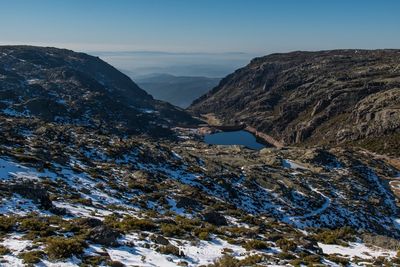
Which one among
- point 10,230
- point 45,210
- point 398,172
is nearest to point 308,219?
point 45,210

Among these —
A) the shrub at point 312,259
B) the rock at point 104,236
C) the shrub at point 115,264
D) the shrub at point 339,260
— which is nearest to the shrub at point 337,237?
the shrub at point 339,260

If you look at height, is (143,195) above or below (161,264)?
below

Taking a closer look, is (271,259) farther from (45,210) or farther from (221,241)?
(45,210)

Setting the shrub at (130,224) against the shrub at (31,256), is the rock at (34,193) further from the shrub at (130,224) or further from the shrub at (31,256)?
the shrub at (31,256)

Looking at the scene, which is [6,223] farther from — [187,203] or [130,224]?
[187,203]

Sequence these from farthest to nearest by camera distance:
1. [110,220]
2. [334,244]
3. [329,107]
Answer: [329,107]
[334,244]
[110,220]

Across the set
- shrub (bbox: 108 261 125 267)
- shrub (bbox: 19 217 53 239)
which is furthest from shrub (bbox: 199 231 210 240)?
shrub (bbox: 19 217 53 239)
